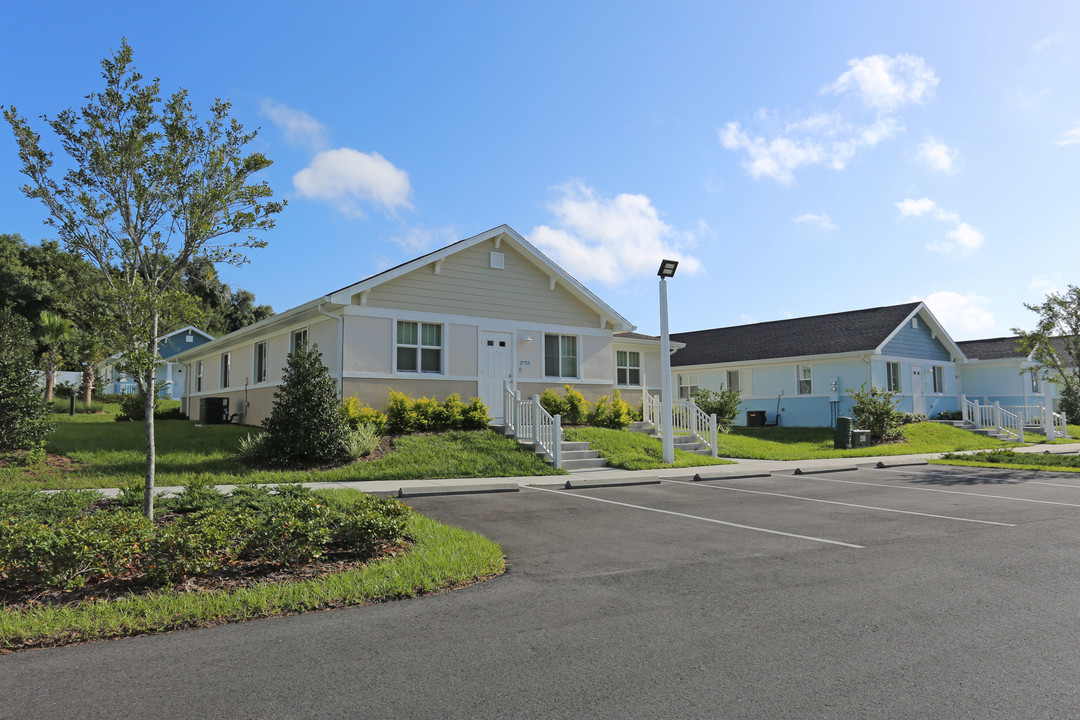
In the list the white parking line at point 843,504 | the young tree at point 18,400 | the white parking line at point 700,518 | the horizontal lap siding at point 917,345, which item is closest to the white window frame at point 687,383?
the horizontal lap siding at point 917,345

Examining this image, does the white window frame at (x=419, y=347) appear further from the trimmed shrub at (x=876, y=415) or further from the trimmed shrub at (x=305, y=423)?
the trimmed shrub at (x=876, y=415)

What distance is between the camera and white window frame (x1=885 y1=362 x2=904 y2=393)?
28.7 meters

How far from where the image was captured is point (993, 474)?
51.9 feet

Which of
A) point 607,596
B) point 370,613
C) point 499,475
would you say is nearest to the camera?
point 370,613

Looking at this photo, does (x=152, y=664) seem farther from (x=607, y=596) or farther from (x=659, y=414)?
(x=659, y=414)

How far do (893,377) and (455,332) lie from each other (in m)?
20.1

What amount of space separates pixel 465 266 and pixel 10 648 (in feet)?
50.7

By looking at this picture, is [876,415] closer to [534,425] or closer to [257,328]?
[534,425]

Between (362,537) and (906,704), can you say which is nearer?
(906,704)

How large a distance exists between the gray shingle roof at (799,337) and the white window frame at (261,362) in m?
19.9

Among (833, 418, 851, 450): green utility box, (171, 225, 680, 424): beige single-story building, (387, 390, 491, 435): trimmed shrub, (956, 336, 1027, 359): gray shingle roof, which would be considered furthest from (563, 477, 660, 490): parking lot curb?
(956, 336, 1027, 359): gray shingle roof

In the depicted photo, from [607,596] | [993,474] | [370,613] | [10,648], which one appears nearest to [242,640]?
[370,613]

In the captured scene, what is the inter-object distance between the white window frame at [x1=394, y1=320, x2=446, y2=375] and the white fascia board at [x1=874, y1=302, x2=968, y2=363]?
1793cm

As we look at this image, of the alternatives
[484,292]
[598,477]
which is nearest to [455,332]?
[484,292]
